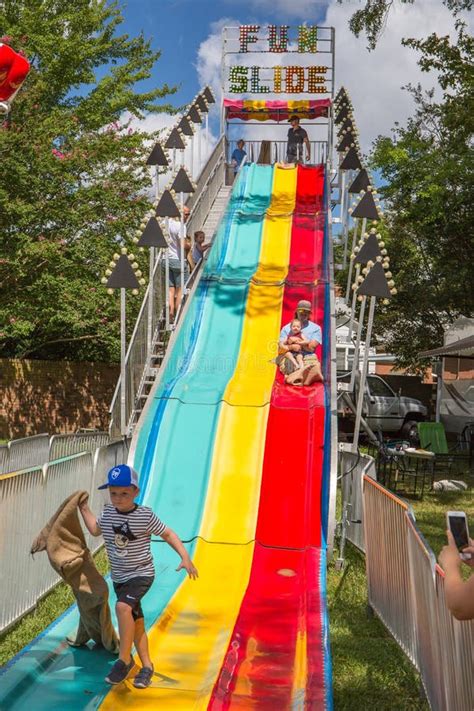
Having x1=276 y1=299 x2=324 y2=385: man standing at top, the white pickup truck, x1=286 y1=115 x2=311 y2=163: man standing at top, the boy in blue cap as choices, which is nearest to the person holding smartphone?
the boy in blue cap

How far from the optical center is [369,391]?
24.6 m

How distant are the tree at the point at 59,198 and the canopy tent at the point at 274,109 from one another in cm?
303

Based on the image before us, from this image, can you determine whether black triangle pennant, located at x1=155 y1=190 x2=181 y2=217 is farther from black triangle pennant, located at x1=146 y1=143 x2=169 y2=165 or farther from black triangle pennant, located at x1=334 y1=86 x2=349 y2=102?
black triangle pennant, located at x1=334 y1=86 x2=349 y2=102

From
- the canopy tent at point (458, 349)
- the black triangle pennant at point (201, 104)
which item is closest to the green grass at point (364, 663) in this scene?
the canopy tent at point (458, 349)

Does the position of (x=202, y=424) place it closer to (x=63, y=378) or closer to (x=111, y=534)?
(x=111, y=534)

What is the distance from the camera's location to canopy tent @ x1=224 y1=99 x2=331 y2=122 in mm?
26109

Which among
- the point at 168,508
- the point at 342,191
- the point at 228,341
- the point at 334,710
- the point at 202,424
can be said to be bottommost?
the point at 334,710

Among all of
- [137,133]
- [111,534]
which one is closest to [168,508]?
[111,534]

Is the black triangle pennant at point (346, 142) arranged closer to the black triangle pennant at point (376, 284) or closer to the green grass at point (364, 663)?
the black triangle pennant at point (376, 284)

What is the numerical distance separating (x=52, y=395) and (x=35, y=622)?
1848 cm

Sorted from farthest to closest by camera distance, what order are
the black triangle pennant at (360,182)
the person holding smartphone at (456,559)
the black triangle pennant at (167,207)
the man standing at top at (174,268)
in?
the black triangle pennant at (360,182) → the man standing at top at (174,268) → the black triangle pennant at (167,207) → the person holding smartphone at (456,559)

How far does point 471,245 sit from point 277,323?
1625 centimetres

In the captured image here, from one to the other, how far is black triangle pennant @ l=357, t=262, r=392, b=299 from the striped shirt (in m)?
5.62

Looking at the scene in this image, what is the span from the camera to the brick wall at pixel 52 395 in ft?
81.6
